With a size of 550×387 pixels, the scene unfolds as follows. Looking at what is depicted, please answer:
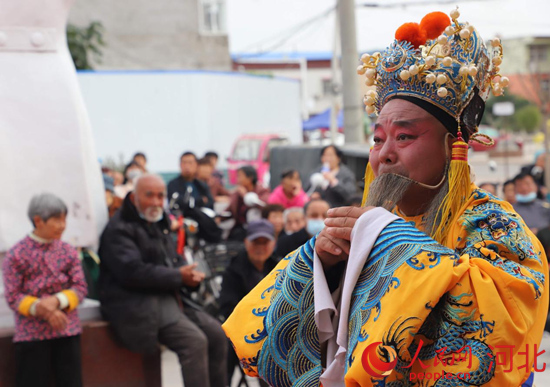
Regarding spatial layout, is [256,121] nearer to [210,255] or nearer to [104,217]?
[210,255]

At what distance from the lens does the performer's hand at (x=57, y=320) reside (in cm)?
471

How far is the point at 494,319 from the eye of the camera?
1.82 meters

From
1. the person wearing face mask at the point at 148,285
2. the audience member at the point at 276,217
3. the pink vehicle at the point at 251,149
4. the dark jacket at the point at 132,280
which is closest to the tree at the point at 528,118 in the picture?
the pink vehicle at the point at 251,149

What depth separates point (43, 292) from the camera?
15.6 feet

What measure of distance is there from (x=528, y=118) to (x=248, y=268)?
42680 mm

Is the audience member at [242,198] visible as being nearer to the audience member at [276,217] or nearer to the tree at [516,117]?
the audience member at [276,217]

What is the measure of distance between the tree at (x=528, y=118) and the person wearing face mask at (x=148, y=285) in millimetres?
42589

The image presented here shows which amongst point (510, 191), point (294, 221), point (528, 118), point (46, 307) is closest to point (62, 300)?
point (46, 307)

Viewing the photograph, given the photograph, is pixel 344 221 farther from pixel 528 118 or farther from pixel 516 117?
pixel 516 117

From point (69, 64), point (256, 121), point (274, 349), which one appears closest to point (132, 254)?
point (69, 64)

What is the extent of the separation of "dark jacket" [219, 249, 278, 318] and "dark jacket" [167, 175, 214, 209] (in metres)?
3.05

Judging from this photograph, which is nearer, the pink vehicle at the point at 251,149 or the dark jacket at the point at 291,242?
the dark jacket at the point at 291,242

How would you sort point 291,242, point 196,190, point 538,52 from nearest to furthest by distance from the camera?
point 291,242 → point 196,190 → point 538,52

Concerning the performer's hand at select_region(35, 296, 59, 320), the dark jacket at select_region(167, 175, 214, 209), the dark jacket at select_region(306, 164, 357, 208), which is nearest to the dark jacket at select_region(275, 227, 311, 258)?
the performer's hand at select_region(35, 296, 59, 320)
